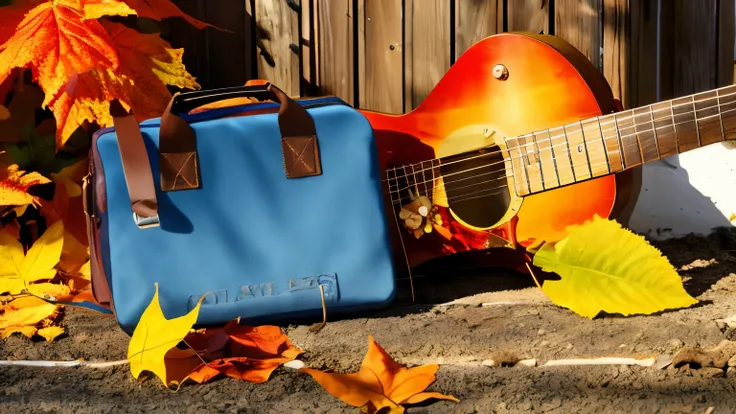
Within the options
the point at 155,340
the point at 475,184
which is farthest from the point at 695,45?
the point at 155,340

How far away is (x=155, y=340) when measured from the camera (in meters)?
1.57

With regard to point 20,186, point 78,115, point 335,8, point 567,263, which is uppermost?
point 335,8

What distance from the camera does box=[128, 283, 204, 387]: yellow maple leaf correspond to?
1535 millimetres

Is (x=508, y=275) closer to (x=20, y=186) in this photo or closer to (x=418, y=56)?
(x=418, y=56)

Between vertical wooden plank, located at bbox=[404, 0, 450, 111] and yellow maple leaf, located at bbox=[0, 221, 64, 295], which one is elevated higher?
vertical wooden plank, located at bbox=[404, 0, 450, 111]

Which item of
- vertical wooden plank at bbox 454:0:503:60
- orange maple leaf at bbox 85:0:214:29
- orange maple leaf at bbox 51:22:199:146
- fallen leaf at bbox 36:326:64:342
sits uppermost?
orange maple leaf at bbox 85:0:214:29

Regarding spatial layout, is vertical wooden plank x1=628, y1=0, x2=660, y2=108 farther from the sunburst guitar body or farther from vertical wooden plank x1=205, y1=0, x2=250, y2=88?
vertical wooden plank x1=205, y1=0, x2=250, y2=88

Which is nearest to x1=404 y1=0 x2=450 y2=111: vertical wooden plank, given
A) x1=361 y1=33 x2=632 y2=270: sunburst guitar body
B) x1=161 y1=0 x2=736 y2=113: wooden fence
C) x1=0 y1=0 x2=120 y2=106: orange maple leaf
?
x1=161 y1=0 x2=736 y2=113: wooden fence

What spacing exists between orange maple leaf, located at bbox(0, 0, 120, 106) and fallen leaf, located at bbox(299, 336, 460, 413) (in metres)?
1.00

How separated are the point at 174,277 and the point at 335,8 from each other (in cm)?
114

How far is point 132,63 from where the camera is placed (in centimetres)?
218

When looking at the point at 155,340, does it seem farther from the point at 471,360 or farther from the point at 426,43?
the point at 426,43

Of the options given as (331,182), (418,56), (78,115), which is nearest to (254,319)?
(331,182)

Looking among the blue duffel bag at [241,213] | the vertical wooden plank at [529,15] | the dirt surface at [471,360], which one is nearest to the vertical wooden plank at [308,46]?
the vertical wooden plank at [529,15]
